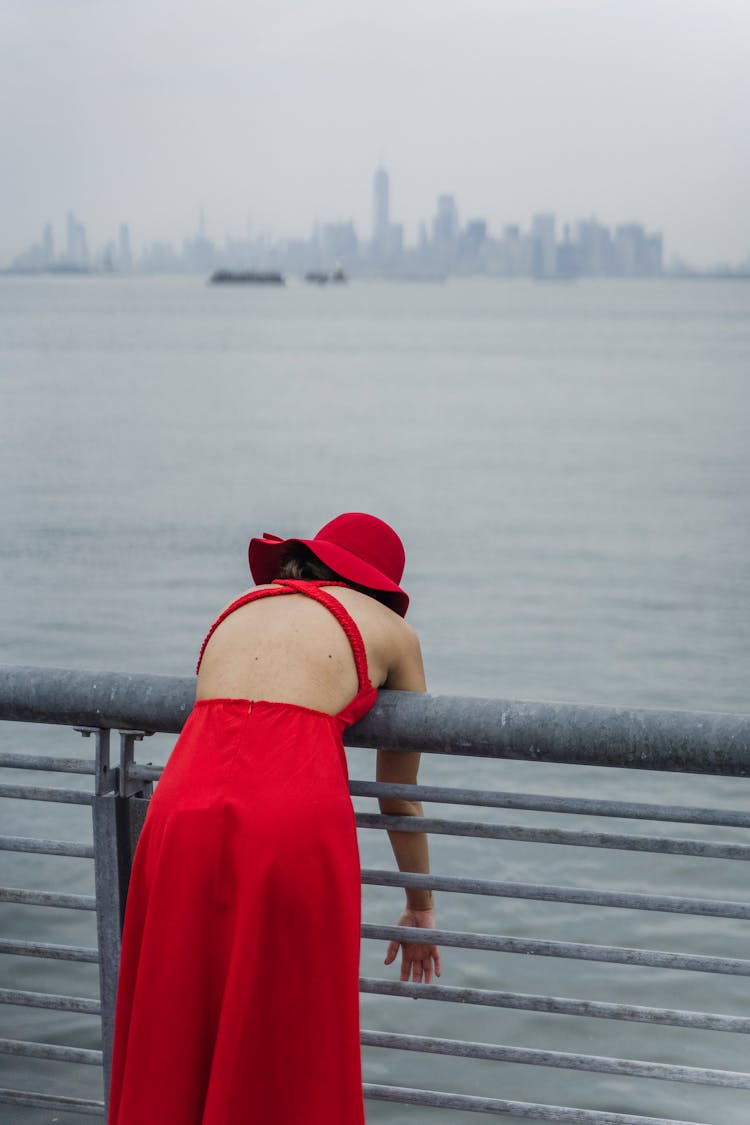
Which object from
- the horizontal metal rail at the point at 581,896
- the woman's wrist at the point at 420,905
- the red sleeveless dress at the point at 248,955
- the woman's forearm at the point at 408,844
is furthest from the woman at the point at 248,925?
the woman's wrist at the point at 420,905

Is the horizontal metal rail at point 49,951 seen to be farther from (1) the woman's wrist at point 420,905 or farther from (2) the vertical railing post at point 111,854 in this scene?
(1) the woman's wrist at point 420,905

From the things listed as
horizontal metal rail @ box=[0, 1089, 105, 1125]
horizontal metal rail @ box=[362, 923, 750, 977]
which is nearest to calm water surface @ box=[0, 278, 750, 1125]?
horizontal metal rail @ box=[0, 1089, 105, 1125]

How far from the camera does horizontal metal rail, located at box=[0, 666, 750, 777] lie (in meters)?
2.27

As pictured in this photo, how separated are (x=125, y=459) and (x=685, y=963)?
106 feet

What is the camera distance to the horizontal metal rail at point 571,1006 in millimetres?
2416

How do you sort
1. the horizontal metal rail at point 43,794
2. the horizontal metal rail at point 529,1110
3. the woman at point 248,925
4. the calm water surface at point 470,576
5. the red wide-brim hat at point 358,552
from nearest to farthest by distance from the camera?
the woman at point 248,925, the horizontal metal rail at point 529,1110, the horizontal metal rail at point 43,794, the red wide-brim hat at point 358,552, the calm water surface at point 470,576

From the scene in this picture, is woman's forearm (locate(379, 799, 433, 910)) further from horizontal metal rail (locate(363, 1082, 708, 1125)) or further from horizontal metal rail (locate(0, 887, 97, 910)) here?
horizontal metal rail (locate(0, 887, 97, 910))

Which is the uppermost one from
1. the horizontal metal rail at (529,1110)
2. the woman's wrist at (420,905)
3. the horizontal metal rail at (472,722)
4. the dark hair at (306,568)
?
the dark hair at (306,568)

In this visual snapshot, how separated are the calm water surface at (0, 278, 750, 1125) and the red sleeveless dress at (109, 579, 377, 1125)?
0.82 meters

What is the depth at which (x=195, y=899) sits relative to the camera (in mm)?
2412

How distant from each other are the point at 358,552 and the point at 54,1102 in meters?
1.17

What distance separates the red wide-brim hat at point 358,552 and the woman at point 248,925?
333 millimetres

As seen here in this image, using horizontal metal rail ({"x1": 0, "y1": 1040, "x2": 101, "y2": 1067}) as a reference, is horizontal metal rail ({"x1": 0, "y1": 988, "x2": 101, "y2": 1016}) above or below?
above

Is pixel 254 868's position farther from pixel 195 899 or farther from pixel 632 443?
Result: pixel 632 443
